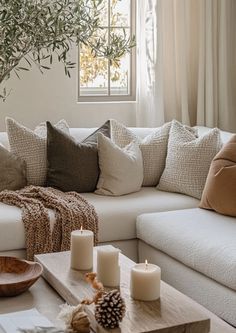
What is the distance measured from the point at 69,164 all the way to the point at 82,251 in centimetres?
133

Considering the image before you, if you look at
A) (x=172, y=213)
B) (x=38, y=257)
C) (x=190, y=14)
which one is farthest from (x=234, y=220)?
(x=190, y=14)

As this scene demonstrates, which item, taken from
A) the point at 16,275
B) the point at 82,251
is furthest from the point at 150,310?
the point at 16,275

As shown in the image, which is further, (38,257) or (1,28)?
(38,257)

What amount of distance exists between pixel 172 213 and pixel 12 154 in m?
1.05

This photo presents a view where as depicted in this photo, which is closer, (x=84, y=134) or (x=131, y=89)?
(x=84, y=134)

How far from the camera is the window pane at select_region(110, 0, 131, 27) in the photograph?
502 cm

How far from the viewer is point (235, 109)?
17.0 feet

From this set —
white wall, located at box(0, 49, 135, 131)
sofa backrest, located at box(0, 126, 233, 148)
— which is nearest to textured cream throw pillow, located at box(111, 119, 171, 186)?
sofa backrest, located at box(0, 126, 233, 148)

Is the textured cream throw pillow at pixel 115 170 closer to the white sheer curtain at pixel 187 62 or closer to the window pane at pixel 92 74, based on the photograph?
the white sheer curtain at pixel 187 62

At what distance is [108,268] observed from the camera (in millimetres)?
2461

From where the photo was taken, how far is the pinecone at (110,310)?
210cm

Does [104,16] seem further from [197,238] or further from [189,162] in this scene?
[197,238]

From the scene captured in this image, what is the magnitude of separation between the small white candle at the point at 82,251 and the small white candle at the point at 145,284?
0.33 m

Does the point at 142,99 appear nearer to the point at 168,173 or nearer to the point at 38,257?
the point at 168,173
